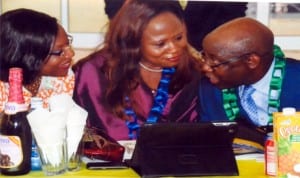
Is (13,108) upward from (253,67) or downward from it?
downward

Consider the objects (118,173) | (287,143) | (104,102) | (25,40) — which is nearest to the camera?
(287,143)

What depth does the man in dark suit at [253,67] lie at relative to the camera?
6.81 feet

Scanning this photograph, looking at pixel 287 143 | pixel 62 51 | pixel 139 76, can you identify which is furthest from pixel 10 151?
pixel 287 143

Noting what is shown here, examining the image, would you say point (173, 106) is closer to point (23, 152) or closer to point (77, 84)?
point (77, 84)

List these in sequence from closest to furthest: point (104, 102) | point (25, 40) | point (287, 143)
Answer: point (287, 143)
point (25, 40)
point (104, 102)

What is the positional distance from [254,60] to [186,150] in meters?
0.46

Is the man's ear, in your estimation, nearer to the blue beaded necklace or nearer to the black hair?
the blue beaded necklace

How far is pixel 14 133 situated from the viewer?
181cm

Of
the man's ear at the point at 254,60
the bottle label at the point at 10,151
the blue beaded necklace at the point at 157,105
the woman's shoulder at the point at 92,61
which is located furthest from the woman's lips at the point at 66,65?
the man's ear at the point at 254,60

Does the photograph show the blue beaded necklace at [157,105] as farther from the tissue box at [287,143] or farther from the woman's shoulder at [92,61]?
the tissue box at [287,143]

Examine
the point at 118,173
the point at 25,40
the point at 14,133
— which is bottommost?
the point at 118,173

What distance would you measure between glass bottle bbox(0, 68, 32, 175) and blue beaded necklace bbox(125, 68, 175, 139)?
1.40 feet

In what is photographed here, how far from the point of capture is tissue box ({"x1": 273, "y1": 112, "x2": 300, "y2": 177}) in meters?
1.78

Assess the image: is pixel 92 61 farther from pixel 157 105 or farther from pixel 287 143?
pixel 287 143
